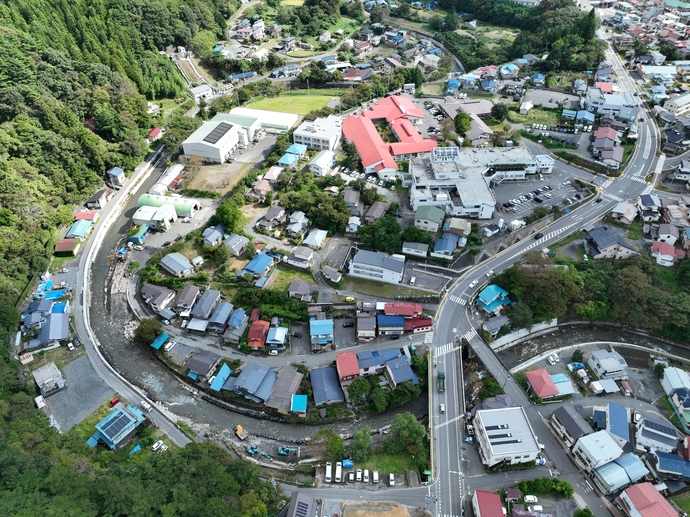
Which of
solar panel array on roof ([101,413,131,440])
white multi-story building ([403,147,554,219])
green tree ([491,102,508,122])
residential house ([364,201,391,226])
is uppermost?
green tree ([491,102,508,122])

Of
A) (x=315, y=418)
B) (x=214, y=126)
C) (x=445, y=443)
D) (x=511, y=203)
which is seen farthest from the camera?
(x=214, y=126)

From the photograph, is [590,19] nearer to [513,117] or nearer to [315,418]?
[513,117]

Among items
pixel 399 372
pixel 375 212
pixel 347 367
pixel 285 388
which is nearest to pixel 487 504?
pixel 399 372

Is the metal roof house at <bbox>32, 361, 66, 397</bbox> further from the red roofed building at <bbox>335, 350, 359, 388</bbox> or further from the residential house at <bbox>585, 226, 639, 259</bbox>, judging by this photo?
the residential house at <bbox>585, 226, 639, 259</bbox>

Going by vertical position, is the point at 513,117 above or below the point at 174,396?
above

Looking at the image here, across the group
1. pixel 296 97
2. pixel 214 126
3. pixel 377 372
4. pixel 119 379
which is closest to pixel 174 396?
pixel 119 379

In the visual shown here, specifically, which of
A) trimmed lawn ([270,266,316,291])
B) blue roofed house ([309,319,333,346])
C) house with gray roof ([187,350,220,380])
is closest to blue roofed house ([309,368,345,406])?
blue roofed house ([309,319,333,346])

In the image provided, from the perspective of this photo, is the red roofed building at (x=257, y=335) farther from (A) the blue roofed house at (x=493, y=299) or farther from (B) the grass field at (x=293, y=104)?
(B) the grass field at (x=293, y=104)
